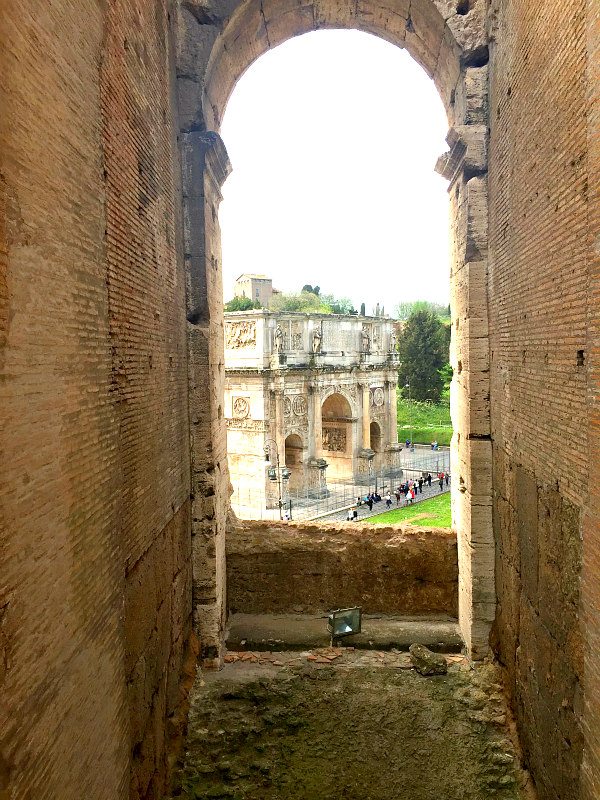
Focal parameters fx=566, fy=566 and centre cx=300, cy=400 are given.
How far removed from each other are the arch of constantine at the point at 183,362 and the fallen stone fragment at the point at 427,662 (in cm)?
44

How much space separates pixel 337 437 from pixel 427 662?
2344 cm

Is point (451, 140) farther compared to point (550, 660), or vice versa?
point (451, 140)

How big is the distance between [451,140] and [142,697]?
21.3 ft

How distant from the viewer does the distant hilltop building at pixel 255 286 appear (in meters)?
55.3

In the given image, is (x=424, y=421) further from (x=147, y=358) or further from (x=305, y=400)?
(x=147, y=358)

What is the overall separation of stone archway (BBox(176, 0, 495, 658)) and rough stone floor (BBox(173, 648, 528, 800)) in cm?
69

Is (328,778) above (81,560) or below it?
below

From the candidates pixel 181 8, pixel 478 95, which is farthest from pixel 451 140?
pixel 181 8

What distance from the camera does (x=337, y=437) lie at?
29953 millimetres

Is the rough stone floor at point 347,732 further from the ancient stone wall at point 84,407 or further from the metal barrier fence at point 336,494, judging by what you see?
the metal barrier fence at point 336,494

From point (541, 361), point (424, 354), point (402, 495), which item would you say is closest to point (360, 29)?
point (541, 361)

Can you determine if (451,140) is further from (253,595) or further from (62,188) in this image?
(253,595)

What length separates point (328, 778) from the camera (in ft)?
17.1

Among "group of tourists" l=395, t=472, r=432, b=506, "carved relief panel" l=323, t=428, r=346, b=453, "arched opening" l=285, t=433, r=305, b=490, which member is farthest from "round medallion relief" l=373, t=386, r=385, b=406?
"arched opening" l=285, t=433, r=305, b=490
